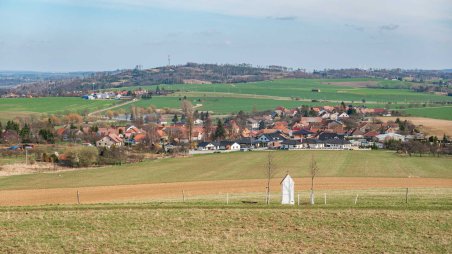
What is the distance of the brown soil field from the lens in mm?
100206

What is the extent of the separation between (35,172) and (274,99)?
135 m

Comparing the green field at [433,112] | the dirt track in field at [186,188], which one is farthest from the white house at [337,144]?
the green field at [433,112]

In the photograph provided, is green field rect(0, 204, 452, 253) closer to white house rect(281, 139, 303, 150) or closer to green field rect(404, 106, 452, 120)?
white house rect(281, 139, 303, 150)

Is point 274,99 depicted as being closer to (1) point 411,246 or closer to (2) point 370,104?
(2) point 370,104

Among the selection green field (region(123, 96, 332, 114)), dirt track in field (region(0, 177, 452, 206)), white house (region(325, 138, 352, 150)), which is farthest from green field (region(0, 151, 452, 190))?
green field (region(123, 96, 332, 114))

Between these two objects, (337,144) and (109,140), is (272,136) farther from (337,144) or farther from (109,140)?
(109,140)

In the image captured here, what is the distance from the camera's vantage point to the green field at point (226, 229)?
60.4 feet

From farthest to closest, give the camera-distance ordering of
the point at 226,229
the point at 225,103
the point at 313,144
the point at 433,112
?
the point at 225,103, the point at 433,112, the point at 313,144, the point at 226,229

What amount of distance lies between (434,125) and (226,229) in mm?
98424

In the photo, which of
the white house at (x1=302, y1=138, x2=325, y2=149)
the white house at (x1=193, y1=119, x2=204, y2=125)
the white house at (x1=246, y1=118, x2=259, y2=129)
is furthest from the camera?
the white house at (x1=193, y1=119, x2=204, y2=125)

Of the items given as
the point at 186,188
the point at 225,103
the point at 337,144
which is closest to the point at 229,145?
the point at 337,144

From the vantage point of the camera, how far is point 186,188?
45500 mm

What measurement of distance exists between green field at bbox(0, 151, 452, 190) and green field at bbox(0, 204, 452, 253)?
1075 inches

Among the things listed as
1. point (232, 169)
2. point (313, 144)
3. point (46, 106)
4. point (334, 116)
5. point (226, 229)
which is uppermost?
point (226, 229)
